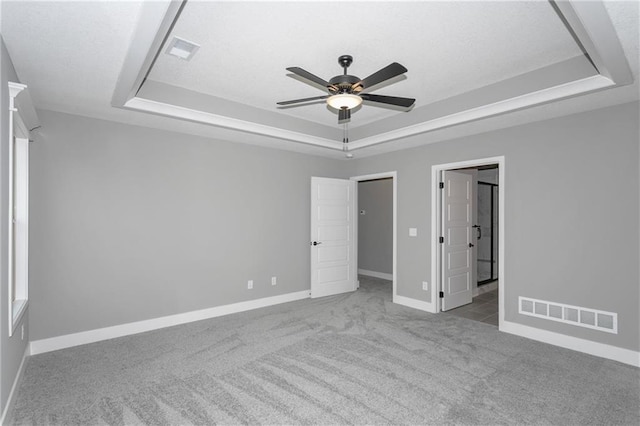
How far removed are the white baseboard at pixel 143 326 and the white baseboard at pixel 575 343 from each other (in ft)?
10.6

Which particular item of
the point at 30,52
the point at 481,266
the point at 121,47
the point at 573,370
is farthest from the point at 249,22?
the point at 481,266

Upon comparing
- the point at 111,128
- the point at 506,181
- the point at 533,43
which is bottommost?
the point at 506,181

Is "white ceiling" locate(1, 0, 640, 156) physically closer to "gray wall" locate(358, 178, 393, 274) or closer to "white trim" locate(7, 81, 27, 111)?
"white trim" locate(7, 81, 27, 111)

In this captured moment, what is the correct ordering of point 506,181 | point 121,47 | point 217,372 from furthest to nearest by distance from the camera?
point 506,181, point 217,372, point 121,47

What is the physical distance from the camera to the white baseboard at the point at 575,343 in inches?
126

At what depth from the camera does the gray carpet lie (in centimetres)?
237

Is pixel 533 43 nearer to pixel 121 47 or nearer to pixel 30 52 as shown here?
pixel 121 47

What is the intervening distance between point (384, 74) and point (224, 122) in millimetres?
2300

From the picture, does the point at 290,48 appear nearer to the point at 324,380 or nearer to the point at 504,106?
the point at 504,106

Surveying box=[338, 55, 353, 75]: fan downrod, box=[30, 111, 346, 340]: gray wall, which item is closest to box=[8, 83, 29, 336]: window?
box=[30, 111, 346, 340]: gray wall

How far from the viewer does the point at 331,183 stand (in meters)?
5.88

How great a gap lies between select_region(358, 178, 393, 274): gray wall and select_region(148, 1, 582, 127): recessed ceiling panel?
418cm

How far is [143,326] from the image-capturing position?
4035mm

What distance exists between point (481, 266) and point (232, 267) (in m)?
5.71
